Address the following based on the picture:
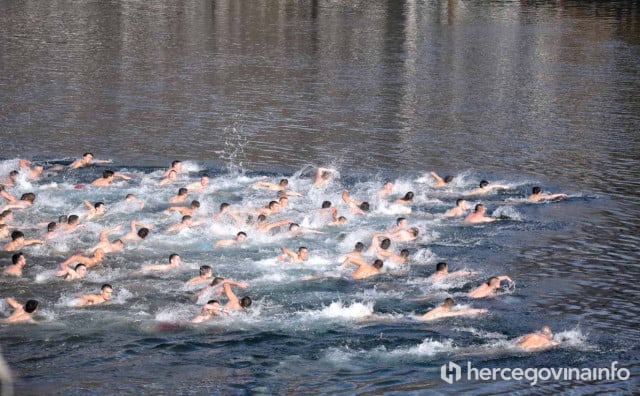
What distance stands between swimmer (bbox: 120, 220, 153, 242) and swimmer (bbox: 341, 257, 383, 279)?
19.2 feet

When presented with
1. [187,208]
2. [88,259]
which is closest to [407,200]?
[187,208]

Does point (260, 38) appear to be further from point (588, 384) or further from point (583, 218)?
point (588, 384)

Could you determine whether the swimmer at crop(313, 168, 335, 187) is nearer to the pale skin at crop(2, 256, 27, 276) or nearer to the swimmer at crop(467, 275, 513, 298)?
the swimmer at crop(467, 275, 513, 298)

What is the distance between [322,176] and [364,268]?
8.74m

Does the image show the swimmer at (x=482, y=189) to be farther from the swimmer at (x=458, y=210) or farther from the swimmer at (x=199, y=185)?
the swimmer at (x=199, y=185)

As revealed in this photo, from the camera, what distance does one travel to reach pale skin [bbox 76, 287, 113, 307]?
74.8 feet

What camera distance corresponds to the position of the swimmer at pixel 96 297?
898 inches

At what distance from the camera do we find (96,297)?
75.0ft

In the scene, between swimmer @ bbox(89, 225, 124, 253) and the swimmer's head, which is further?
swimmer @ bbox(89, 225, 124, 253)

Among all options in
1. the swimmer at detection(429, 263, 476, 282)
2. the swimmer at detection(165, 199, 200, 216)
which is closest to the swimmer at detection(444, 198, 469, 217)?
the swimmer at detection(429, 263, 476, 282)

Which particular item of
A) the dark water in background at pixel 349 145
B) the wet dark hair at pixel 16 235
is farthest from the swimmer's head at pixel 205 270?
the wet dark hair at pixel 16 235

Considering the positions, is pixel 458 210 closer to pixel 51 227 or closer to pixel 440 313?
pixel 440 313

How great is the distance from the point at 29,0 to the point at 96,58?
109 ft

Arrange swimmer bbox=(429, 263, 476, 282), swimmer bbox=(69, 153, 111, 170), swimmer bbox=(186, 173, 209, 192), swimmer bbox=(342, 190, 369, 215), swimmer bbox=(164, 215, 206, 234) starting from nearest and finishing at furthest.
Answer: swimmer bbox=(429, 263, 476, 282) → swimmer bbox=(164, 215, 206, 234) → swimmer bbox=(342, 190, 369, 215) → swimmer bbox=(186, 173, 209, 192) → swimmer bbox=(69, 153, 111, 170)
